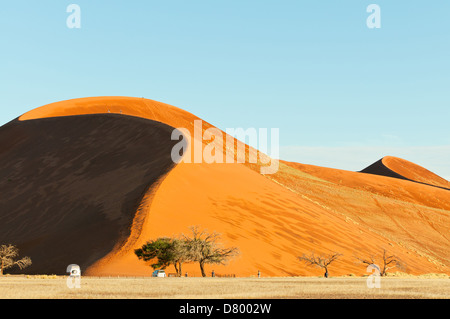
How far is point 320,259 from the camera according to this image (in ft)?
227

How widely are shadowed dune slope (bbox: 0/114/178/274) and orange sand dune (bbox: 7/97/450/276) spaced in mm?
3173

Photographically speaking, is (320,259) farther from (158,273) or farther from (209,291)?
(209,291)

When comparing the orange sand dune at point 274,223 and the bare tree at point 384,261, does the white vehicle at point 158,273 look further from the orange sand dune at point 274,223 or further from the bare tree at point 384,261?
the bare tree at point 384,261

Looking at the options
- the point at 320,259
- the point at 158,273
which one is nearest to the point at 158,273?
the point at 158,273

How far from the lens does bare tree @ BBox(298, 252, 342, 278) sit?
66062mm

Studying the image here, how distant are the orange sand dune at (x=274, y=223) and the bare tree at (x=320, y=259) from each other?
0.86 meters

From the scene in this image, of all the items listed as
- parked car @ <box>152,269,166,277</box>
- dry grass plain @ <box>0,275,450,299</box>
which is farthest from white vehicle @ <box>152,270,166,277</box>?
dry grass plain @ <box>0,275,450,299</box>

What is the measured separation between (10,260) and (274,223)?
31745 millimetres

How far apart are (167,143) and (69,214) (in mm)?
20046

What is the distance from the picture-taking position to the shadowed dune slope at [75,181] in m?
69.3

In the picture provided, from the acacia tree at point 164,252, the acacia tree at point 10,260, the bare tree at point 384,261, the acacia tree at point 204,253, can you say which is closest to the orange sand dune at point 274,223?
the acacia tree at point 164,252

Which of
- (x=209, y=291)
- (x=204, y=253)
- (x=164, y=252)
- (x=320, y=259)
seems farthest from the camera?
(x=320, y=259)
